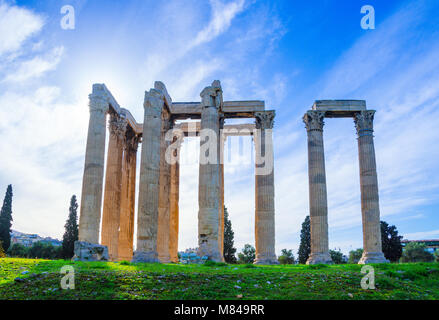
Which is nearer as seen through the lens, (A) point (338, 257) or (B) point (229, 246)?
(B) point (229, 246)

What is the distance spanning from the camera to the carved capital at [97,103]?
32.4 meters

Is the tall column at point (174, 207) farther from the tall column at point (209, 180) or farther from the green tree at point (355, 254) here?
the green tree at point (355, 254)

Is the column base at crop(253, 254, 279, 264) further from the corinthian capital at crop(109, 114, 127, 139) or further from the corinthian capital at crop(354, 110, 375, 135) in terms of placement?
the corinthian capital at crop(109, 114, 127, 139)

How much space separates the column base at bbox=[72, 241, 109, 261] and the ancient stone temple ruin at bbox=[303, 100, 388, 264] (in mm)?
16612

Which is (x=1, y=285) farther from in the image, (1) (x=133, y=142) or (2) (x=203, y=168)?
(1) (x=133, y=142)

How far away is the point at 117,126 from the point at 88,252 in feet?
45.6

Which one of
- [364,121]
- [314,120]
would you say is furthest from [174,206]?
[364,121]

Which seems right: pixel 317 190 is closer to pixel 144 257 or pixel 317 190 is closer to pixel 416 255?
pixel 144 257

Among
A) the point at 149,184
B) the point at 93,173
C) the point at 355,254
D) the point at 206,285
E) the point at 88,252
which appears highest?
the point at 93,173

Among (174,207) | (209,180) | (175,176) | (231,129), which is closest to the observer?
(209,180)

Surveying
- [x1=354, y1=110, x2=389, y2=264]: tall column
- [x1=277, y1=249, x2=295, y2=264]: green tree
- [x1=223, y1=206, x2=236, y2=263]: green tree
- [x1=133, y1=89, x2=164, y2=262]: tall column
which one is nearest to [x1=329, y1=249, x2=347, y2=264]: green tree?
[x1=277, y1=249, x2=295, y2=264]: green tree

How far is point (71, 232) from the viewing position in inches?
2242

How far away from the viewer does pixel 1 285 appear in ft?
53.0
